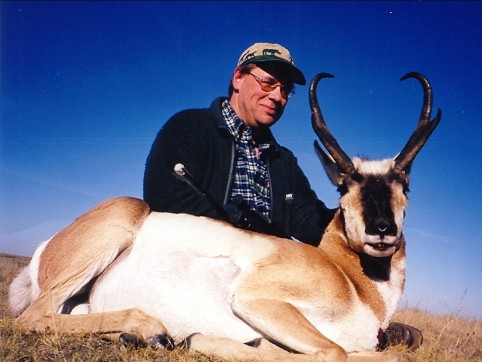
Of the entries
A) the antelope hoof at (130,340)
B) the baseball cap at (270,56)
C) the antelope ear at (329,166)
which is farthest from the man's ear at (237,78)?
the antelope hoof at (130,340)

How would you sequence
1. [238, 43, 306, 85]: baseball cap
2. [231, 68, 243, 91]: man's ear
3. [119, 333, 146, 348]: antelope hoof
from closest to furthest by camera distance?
1. [119, 333, 146, 348]: antelope hoof
2. [238, 43, 306, 85]: baseball cap
3. [231, 68, 243, 91]: man's ear

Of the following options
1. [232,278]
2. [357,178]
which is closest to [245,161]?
[357,178]

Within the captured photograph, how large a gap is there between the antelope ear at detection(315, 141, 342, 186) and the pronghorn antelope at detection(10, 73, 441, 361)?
0.58 feet

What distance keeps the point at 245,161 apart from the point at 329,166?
5.01 feet

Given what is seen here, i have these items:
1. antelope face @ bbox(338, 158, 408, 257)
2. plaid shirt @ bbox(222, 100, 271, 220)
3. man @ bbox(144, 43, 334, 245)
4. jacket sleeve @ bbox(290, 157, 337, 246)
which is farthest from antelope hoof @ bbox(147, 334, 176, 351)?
jacket sleeve @ bbox(290, 157, 337, 246)

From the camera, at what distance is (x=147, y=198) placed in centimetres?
546

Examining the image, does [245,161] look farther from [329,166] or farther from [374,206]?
[374,206]

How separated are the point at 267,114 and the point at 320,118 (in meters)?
1.60

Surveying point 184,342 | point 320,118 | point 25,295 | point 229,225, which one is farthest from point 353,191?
point 25,295

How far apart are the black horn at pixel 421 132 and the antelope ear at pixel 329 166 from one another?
2.26ft

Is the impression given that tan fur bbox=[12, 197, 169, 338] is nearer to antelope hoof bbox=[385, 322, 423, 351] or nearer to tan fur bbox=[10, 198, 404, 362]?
tan fur bbox=[10, 198, 404, 362]

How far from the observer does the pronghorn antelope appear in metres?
3.95

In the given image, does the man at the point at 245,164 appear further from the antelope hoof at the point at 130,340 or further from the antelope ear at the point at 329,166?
the antelope hoof at the point at 130,340

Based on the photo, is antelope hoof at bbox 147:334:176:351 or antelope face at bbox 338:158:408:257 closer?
antelope hoof at bbox 147:334:176:351
